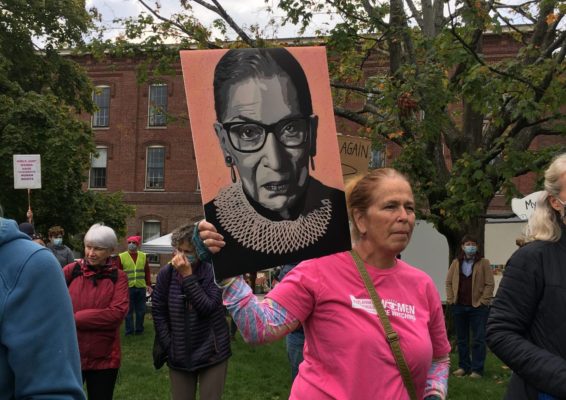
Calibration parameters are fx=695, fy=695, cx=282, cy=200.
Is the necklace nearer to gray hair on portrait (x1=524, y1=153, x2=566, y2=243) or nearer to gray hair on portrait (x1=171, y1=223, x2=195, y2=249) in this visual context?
gray hair on portrait (x1=524, y1=153, x2=566, y2=243)

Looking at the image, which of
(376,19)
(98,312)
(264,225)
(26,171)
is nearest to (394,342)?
(264,225)

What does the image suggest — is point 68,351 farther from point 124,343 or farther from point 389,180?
point 124,343

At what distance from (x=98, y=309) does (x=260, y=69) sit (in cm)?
287

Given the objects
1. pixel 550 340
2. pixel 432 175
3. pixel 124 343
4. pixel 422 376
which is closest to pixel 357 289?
pixel 422 376

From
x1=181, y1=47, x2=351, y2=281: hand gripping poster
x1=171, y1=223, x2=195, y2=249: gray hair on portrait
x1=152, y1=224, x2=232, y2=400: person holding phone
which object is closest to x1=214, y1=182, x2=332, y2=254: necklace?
x1=181, y1=47, x2=351, y2=281: hand gripping poster

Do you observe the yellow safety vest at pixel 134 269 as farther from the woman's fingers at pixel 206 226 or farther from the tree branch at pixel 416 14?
the woman's fingers at pixel 206 226

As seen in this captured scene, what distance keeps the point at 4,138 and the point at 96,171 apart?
17187 millimetres

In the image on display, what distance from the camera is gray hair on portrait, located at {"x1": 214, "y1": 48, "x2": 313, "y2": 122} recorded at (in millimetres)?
2488

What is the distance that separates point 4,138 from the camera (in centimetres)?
2138

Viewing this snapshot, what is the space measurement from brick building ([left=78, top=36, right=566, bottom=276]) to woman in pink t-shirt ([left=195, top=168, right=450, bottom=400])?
34.0 m

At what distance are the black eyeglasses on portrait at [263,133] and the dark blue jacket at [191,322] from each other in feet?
8.44

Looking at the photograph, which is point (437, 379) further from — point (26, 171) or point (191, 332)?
point (26, 171)

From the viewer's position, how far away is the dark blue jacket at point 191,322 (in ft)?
16.2

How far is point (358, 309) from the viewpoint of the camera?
2.57 m
